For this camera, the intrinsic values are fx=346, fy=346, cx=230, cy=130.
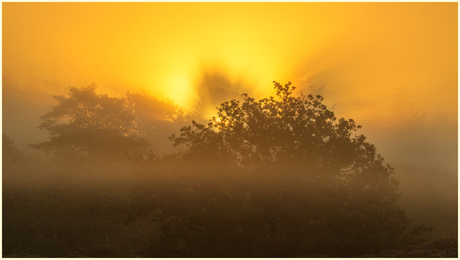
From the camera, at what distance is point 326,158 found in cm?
1622

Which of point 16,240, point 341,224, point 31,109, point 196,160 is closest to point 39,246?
point 16,240

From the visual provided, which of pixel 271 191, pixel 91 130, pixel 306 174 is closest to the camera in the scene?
pixel 271 191

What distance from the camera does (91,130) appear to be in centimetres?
3684

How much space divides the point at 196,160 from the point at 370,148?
8326 millimetres

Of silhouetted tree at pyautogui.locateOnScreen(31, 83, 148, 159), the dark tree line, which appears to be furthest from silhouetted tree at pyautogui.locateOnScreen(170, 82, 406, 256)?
silhouetted tree at pyautogui.locateOnScreen(31, 83, 148, 159)

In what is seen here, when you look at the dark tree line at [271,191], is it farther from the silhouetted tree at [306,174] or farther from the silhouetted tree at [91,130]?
the silhouetted tree at [91,130]

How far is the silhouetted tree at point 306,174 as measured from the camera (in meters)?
15.5

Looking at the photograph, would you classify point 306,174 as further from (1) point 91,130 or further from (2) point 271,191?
(1) point 91,130

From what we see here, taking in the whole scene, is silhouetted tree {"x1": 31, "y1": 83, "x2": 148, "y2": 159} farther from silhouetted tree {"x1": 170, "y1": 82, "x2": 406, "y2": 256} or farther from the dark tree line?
silhouetted tree {"x1": 170, "y1": 82, "x2": 406, "y2": 256}

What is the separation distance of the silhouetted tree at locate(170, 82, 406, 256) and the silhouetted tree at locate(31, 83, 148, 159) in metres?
21.6

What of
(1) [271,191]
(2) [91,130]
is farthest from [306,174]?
(2) [91,130]

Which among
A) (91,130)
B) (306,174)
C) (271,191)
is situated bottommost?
(271,191)

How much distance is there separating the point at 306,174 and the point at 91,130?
2780 cm

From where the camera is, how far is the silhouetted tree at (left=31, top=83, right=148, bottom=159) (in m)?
35.9
